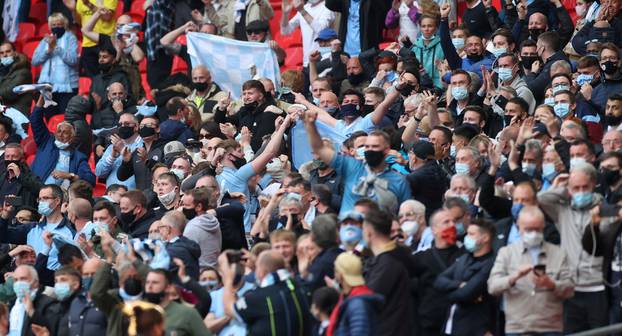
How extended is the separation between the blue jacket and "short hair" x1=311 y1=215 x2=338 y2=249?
18.9 feet

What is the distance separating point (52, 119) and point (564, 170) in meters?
9.51

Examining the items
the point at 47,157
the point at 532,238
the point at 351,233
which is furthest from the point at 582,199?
the point at 47,157

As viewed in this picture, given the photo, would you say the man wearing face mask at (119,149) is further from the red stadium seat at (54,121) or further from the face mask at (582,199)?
the face mask at (582,199)

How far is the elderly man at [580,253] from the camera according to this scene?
455 inches

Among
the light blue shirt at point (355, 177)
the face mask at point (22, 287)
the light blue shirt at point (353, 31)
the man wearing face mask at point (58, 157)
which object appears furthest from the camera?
the light blue shirt at point (353, 31)

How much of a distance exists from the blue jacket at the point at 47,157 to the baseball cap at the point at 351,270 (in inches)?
266

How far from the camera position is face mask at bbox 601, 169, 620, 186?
1230cm

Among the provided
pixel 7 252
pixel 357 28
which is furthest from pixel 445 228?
pixel 357 28

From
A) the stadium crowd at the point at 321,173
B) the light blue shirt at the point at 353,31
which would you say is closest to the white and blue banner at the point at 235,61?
A: the stadium crowd at the point at 321,173

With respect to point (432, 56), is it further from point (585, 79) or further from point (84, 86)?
point (84, 86)

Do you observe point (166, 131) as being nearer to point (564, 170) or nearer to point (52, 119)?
point (52, 119)

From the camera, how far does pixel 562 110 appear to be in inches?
570

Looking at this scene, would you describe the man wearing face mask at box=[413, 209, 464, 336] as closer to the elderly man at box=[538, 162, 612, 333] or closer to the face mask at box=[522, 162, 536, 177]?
the elderly man at box=[538, 162, 612, 333]

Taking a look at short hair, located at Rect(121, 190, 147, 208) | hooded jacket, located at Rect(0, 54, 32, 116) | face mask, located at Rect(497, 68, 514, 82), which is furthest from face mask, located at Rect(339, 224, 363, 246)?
hooded jacket, located at Rect(0, 54, 32, 116)
